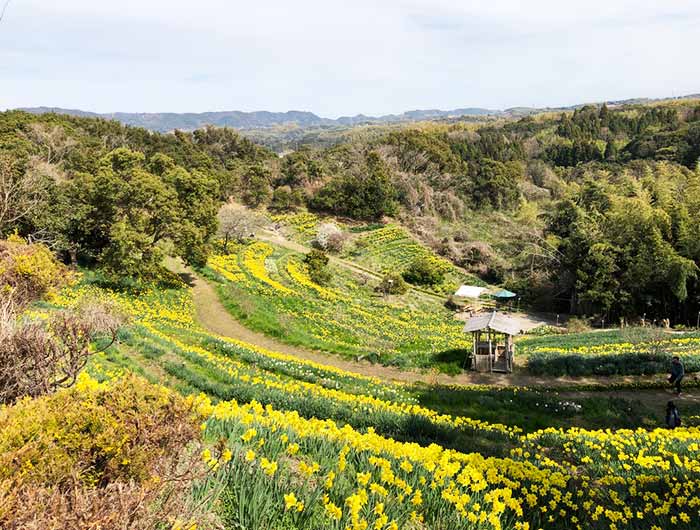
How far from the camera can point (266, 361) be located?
14.5 m

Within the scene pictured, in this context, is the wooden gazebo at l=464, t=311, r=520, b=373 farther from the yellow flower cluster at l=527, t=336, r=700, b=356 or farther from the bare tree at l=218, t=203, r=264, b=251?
the bare tree at l=218, t=203, r=264, b=251

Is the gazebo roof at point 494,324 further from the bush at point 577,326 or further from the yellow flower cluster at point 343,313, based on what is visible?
the bush at point 577,326

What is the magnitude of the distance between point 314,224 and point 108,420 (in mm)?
48295

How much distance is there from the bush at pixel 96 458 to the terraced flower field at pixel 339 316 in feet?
47.3

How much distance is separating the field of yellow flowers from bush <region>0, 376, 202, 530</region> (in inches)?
12.0

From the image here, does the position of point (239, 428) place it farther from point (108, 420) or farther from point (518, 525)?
point (518, 525)

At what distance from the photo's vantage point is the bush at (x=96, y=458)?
2434 millimetres

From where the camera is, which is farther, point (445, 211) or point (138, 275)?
point (445, 211)

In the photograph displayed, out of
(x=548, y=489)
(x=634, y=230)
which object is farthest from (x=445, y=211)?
(x=548, y=489)

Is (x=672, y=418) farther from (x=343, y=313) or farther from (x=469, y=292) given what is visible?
(x=469, y=292)

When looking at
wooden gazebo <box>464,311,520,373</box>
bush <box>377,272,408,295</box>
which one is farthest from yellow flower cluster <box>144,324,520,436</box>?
bush <box>377,272,408,295</box>

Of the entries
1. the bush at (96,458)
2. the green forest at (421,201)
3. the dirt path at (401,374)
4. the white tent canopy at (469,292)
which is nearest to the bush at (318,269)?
the green forest at (421,201)

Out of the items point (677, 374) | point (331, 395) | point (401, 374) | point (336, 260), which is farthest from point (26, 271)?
point (336, 260)

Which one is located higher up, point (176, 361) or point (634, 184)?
point (634, 184)
